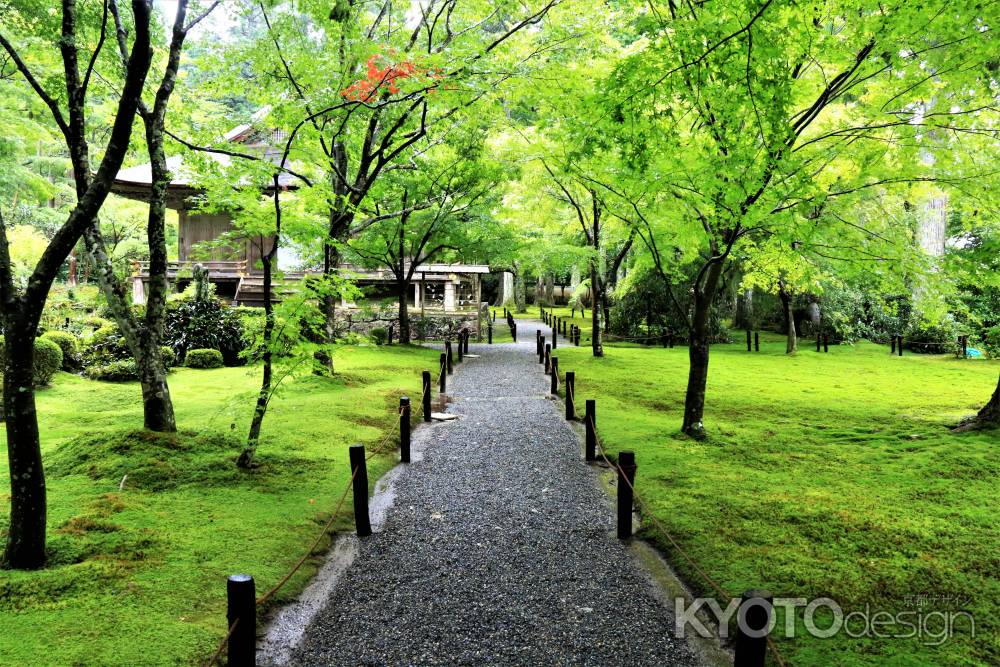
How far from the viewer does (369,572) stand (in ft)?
16.9

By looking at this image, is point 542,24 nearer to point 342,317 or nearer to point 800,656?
point 800,656

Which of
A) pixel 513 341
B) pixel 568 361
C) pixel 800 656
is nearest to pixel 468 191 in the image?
pixel 568 361

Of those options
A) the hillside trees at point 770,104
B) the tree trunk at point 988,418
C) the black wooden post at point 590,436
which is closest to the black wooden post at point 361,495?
the black wooden post at point 590,436

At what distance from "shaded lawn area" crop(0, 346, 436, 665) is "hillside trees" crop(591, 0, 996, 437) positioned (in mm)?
5051

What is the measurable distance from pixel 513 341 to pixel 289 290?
60.4 feet

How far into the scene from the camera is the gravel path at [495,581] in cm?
399

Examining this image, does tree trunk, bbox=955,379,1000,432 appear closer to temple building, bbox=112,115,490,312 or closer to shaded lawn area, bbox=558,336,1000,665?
shaded lawn area, bbox=558,336,1000,665

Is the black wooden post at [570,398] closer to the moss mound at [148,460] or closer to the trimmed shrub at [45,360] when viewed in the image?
the moss mound at [148,460]

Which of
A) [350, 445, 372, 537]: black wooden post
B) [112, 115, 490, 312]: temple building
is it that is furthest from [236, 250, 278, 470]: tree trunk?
[112, 115, 490, 312]: temple building

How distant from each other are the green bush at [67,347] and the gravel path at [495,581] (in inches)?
407

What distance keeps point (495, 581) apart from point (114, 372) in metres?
11.9

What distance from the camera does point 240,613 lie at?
3150 mm

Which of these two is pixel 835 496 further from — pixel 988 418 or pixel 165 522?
pixel 165 522
